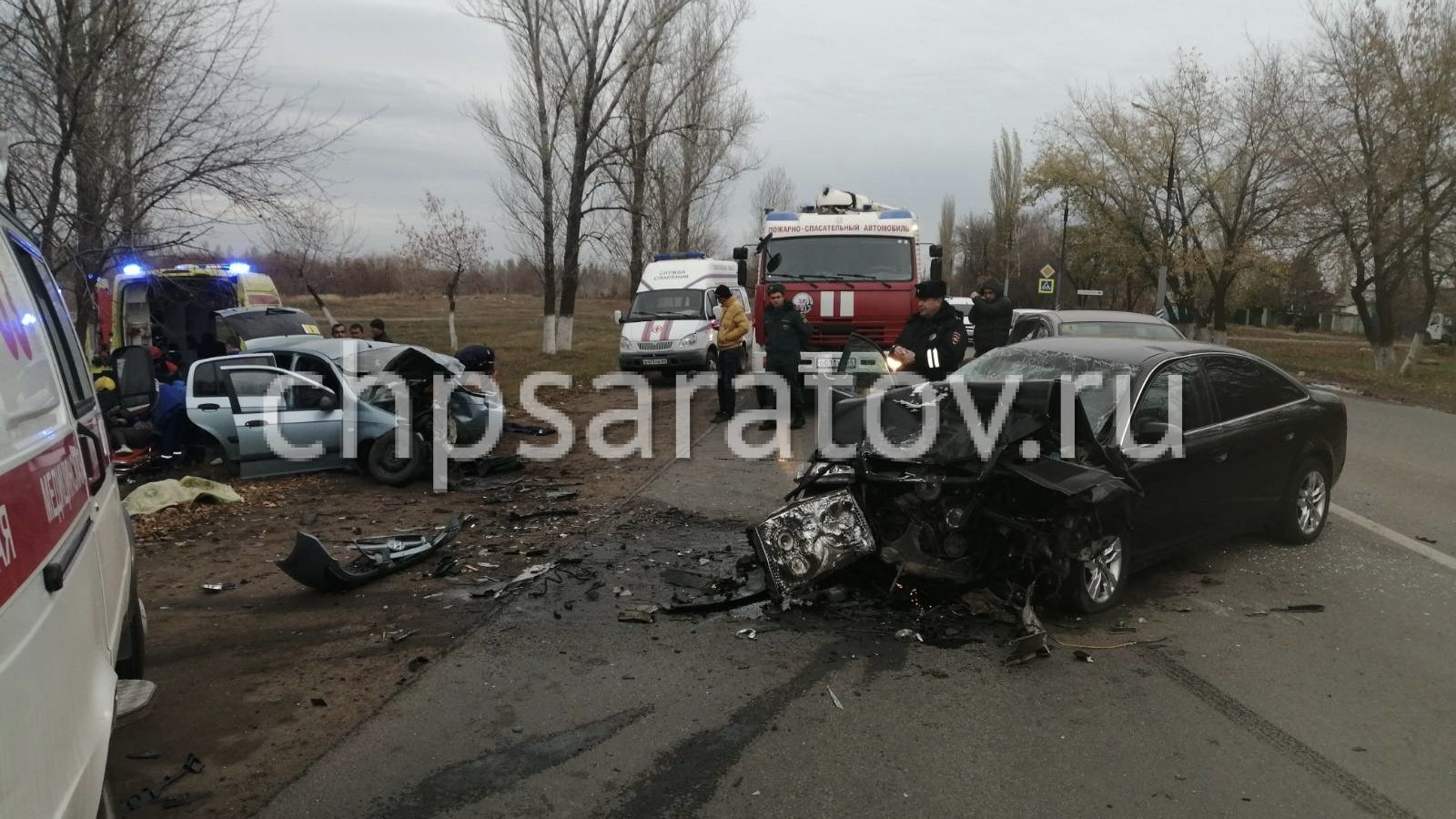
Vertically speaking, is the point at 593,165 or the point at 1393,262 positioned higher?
the point at 593,165

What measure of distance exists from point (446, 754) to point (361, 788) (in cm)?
36

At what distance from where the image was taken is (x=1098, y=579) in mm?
5207

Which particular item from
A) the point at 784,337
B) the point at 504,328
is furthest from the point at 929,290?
the point at 504,328

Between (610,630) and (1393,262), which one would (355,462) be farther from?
(1393,262)

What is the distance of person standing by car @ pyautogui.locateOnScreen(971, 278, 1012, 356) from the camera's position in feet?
38.1

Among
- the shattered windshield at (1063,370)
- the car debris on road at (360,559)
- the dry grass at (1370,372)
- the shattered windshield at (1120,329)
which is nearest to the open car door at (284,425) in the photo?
the car debris on road at (360,559)

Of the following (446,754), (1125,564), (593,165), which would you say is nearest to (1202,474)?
(1125,564)

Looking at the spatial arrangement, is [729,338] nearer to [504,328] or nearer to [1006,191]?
[504,328]

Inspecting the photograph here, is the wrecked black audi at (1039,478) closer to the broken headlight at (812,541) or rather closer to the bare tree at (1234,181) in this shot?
the broken headlight at (812,541)

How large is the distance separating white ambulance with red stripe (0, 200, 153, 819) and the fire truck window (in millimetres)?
11

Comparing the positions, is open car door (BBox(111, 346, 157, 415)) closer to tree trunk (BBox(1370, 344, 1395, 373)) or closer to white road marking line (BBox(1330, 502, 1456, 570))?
white road marking line (BBox(1330, 502, 1456, 570))

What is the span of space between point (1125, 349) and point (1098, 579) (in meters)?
1.76

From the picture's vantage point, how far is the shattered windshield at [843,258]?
42.5ft

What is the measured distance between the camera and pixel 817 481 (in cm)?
561
